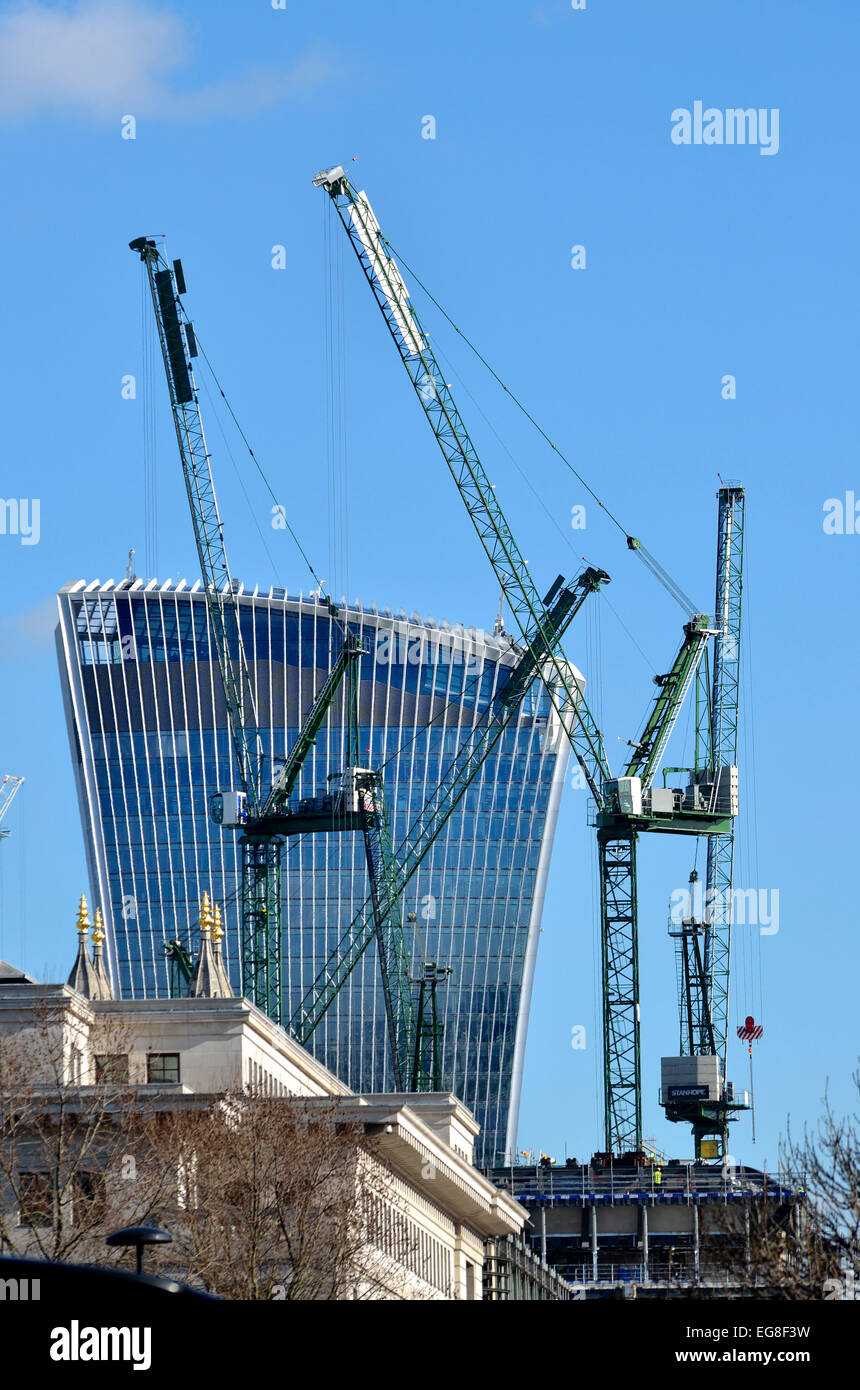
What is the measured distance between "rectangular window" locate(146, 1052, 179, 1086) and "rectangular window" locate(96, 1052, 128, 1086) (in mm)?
14428

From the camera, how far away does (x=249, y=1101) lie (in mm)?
82188

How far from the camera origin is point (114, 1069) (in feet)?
256

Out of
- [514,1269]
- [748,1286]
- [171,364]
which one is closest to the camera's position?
[748,1286]

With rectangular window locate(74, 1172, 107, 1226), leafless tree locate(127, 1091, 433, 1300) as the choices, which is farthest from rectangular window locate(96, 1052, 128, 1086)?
rectangular window locate(74, 1172, 107, 1226)

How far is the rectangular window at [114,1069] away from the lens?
7869 cm

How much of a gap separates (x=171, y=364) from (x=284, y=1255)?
12950 cm

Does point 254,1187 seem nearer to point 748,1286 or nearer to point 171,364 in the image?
point 748,1286

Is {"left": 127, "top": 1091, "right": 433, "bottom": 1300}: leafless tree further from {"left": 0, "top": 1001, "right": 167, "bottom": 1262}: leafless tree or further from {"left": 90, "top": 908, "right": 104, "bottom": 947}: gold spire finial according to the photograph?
{"left": 90, "top": 908, "right": 104, "bottom": 947}: gold spire finial

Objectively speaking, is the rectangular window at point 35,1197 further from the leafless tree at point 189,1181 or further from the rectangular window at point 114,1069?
the rectangular window at point 114,1069
